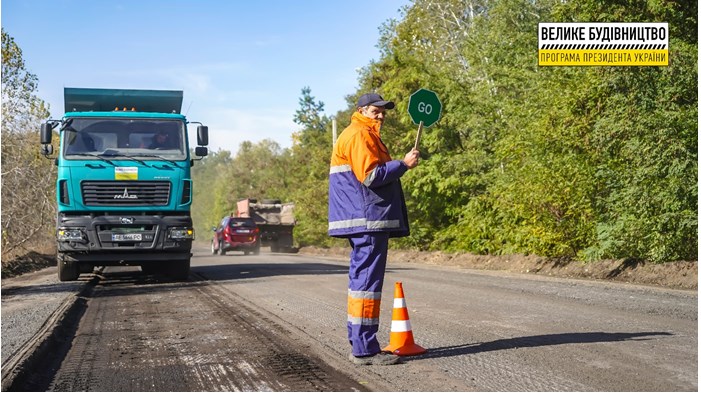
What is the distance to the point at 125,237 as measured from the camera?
15.5 m

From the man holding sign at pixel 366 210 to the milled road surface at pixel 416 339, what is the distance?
343 mm

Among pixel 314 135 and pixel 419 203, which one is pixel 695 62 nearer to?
pixel 419 203

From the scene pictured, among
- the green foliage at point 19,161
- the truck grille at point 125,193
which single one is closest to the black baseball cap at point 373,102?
the truck grille at point 125,193

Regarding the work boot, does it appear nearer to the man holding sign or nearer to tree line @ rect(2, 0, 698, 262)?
the man holding sign

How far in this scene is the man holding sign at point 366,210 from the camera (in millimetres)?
6164

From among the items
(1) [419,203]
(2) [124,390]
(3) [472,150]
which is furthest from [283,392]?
(1) [419,203]

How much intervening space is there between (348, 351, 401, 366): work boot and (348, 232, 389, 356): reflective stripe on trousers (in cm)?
4

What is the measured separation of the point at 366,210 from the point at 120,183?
10.2 m

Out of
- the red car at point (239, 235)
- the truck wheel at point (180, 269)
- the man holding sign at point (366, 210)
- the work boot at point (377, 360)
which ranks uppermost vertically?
the man holding sign at point (366, 210)

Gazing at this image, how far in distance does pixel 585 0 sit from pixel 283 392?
14526 millimetres

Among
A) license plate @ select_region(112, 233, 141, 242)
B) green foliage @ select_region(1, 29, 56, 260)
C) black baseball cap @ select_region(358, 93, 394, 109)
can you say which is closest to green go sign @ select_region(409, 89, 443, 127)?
black baseball cap @ select_region(358, 93, 394, 109)

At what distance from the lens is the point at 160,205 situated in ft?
51.4

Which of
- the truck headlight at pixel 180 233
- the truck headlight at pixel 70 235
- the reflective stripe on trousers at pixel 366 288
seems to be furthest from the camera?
the truck headlight at pixel 180 233

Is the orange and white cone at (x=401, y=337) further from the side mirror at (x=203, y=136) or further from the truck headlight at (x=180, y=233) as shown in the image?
the side mirror at (x=203, y=136)
